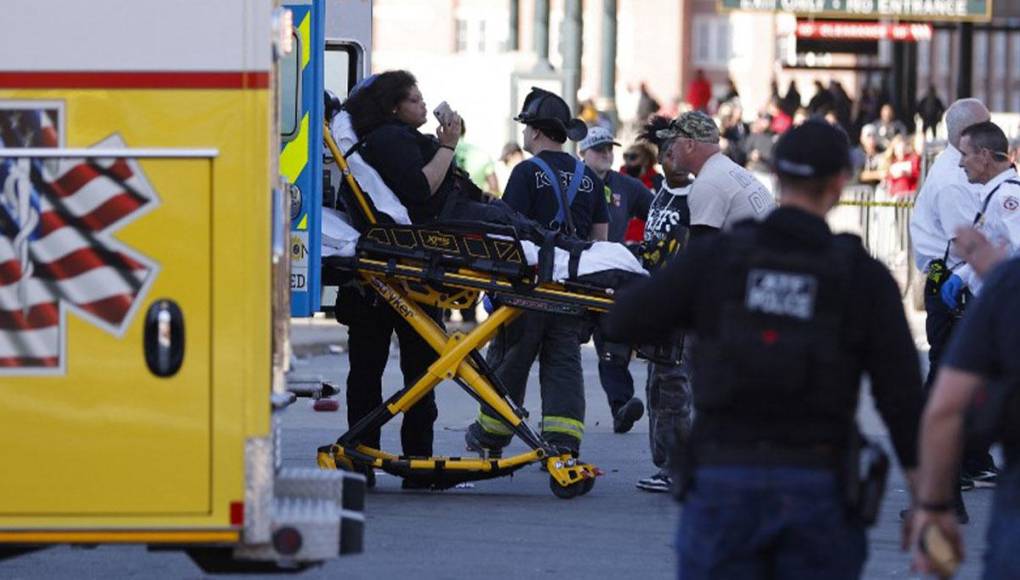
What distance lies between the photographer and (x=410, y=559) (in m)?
8.95

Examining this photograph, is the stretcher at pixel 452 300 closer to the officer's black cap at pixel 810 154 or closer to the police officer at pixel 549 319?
the police officer at pixel 549 319

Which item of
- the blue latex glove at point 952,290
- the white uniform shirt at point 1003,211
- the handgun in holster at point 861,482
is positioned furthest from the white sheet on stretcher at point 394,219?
the handgun in holster at point 861,482

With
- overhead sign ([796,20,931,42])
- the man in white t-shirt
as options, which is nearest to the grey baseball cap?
the man in white t-shirt

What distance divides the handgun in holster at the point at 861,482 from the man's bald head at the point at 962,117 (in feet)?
18.3

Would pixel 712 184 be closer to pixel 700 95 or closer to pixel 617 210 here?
pixel 617 210

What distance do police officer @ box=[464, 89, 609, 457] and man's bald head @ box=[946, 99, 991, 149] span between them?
1824mm

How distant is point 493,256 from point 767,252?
15.0 ft

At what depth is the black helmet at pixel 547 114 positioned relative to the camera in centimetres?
1138

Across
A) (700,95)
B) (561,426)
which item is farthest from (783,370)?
(700,95)

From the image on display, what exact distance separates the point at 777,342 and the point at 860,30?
29.6 metres

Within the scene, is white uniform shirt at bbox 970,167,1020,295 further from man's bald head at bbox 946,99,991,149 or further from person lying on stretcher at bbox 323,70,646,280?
person lying on stretcher at bbox 323,70,646,280

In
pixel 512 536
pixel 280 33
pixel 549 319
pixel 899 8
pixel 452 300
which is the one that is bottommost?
pixel 512 536

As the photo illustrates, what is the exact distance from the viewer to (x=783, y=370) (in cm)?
513

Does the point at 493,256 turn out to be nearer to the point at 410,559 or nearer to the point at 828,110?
the point at 410,559
